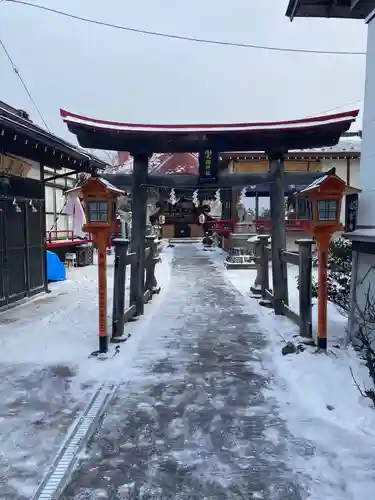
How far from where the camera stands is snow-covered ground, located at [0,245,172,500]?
10.7 ft

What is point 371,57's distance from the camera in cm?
547

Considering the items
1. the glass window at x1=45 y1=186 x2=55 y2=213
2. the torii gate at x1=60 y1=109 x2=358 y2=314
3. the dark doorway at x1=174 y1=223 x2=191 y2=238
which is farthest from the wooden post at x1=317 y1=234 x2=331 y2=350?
the dark doorway at x1=174 y1=223 x2=191 y2=238

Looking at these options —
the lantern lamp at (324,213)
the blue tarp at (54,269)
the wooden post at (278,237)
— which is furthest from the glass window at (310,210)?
the blue tarp at (54,269)

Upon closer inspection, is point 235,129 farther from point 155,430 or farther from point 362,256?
point 155,430

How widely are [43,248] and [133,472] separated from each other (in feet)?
29.0

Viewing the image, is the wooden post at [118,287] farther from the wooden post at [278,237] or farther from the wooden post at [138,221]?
the wooden post at [278,237]

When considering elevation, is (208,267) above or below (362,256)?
below

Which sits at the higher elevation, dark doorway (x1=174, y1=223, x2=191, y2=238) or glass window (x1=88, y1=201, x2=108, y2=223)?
glass window (x1=88, y1=201, x2=108, y2=223)

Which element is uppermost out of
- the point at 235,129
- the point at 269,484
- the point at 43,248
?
the point at 235,129

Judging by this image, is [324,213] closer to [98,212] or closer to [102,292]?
[98,212]

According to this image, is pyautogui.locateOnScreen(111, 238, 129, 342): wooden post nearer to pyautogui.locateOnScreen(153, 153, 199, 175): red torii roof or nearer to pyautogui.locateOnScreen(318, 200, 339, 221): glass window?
pyautogui.locateOnScreen(318, 200, 339, 221): glass window

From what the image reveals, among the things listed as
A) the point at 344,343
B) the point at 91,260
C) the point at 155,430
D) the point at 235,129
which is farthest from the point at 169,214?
the point at 155,430

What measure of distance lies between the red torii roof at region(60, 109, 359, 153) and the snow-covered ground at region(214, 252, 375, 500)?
3.56 metres

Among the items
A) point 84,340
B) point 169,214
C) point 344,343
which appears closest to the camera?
point 344,343
